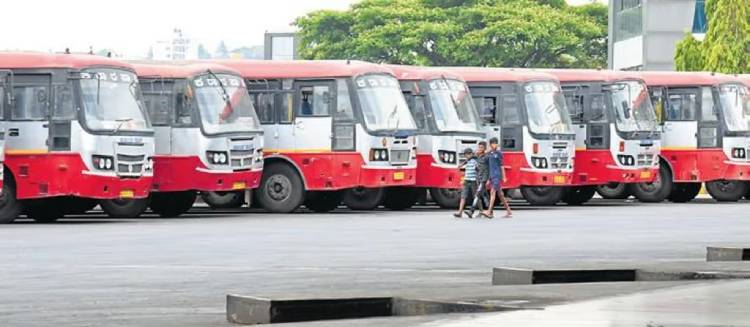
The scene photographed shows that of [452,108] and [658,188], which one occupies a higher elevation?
[452,108]

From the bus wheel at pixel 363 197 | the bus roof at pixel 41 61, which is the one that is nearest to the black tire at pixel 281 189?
the bus wheel at pixel 363 197

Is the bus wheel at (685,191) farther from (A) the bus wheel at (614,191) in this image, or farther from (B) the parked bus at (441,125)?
(B) the parked bus at (441,125)

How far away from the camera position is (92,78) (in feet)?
114

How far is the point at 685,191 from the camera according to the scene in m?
49.1

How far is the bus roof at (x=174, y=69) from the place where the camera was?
124 feet

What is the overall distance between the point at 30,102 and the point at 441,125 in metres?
10.2

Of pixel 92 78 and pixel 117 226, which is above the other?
pixel 92 78

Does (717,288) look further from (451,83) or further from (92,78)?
(451,83)

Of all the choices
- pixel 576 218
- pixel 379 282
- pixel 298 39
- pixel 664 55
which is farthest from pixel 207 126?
pixel 298 39

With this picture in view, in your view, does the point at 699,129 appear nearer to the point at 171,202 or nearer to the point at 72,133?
the point at 171,202

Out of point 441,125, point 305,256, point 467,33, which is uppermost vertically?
point 467,33

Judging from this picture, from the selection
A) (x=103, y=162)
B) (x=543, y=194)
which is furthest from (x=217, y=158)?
(x=543, y=194)

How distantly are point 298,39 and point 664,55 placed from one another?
28.3 metres

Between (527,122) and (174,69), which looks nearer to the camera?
(174,69)
